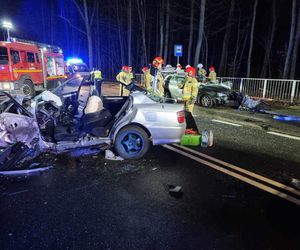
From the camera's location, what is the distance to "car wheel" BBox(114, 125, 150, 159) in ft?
16.8

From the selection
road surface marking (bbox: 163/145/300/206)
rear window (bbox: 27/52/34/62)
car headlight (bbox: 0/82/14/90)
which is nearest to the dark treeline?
rear window (bbox: 27/52/34/62)

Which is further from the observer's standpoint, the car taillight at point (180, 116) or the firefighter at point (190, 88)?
the firefighter at point (190, 88)

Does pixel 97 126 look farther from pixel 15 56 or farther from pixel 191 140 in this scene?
pixel 15 56

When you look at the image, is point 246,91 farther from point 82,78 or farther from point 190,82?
point 82,78

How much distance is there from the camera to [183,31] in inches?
1432

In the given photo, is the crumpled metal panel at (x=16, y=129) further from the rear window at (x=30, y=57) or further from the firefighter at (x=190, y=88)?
the rear window at (x=30, y=57)

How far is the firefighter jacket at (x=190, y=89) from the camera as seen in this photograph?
343 inches

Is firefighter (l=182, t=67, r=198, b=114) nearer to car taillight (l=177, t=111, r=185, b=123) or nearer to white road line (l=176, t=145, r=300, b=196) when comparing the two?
white road line (l=176, t=145, r=300, b=196)

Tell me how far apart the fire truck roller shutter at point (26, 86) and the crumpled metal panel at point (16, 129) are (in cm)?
1093

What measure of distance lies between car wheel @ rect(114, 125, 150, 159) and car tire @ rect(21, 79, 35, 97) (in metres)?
11.3

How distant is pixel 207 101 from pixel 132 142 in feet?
26.2

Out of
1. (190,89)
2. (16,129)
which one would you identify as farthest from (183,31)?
(16,129)

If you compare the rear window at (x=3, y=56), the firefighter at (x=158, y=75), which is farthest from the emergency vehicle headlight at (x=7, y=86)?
the firefighter at (x=158, y=75)

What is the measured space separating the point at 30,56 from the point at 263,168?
14.6 metres
